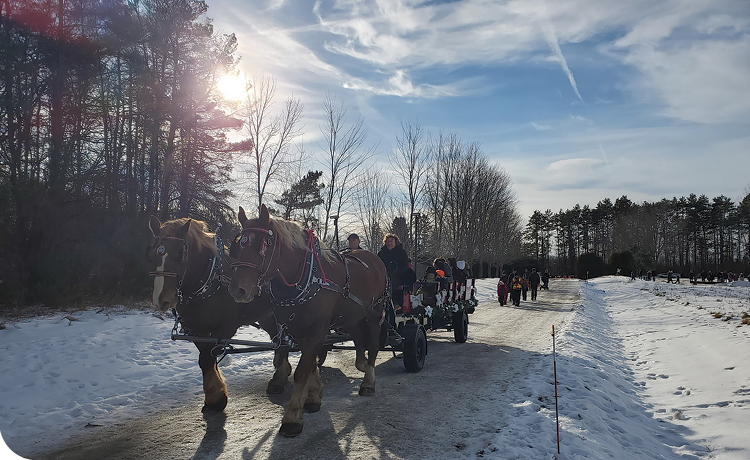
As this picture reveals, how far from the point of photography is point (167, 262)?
4.33 metres

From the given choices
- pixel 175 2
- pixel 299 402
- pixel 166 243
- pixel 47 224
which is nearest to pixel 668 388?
pixel 299 402

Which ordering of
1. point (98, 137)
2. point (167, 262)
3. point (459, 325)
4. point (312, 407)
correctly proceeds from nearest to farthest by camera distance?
point (167, 262) → point (312, 407) → point (459, 325) → point (98, 137)

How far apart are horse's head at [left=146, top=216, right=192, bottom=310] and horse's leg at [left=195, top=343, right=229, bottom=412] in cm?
65

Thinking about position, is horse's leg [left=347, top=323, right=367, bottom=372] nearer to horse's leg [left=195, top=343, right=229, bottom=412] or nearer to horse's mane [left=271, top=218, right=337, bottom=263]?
horse's mane [left=271, top=218, right=337, bottom=263]

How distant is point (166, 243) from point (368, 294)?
7.76 ft

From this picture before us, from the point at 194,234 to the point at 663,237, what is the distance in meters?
70.1

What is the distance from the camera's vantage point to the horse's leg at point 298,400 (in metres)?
4.04

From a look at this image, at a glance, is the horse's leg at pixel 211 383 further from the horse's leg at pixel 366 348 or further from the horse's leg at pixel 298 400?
the horse's leg at pixel 366 348

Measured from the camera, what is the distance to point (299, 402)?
13.6ft

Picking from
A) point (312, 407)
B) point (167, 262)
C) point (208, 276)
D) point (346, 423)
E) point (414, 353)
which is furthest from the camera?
point (414, 353)

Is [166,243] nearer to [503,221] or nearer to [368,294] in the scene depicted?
[368,294]

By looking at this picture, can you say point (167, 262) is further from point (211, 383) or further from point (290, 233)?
point (211, 383)

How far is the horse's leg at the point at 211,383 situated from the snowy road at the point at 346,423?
0.11m

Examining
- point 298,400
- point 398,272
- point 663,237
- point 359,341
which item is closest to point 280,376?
point 359,341
